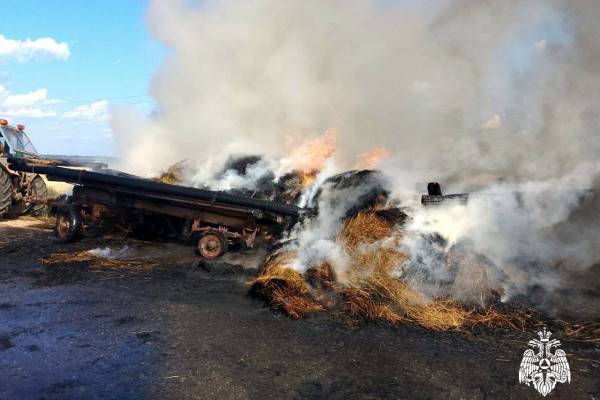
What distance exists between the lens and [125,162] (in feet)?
50.7

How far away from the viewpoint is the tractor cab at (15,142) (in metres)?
13.1

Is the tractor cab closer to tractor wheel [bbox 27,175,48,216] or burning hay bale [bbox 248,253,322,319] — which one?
tractor wheel [bbox 27,175,48,216]

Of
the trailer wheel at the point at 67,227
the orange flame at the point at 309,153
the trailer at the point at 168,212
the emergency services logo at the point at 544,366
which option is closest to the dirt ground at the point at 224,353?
the emergency services logo at the point at 544,366

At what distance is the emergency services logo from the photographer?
3859 millimetres

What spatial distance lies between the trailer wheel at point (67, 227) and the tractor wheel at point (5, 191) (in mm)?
3177

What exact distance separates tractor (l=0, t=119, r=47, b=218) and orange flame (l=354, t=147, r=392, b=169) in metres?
8.92

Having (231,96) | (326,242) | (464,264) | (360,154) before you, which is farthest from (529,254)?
(231,96)

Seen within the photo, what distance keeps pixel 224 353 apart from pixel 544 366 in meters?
3.15

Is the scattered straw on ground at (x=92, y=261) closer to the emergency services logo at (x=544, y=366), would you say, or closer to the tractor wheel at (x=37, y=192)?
the tractor wheel at (x=37, y=192)

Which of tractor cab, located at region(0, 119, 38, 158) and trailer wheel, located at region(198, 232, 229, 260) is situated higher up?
tractor cab, located at region(0, 119, 38, 158)

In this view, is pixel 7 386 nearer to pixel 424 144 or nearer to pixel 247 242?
pixel 247 242

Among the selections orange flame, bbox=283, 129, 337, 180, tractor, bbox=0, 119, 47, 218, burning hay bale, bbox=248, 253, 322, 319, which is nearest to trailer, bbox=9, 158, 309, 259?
burning hay bale, bbox=248, 253, 322, 319

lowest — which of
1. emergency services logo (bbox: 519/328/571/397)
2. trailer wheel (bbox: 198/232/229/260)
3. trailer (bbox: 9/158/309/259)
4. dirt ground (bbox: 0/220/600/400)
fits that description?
dirt ground (bbox: 0/220/600/400)

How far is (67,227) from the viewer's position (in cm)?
990
